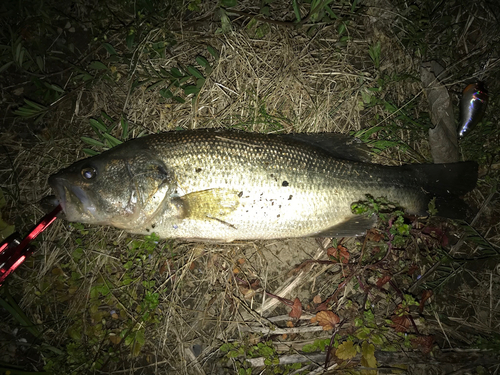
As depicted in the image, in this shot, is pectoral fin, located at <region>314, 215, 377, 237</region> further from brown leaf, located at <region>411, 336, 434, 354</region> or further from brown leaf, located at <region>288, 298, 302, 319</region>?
brown leaf, located at <region>411, 336, 434, 354</region>

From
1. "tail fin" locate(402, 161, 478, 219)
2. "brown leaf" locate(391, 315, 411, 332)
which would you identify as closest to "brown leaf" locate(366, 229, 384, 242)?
"tail fin" locate(402, 161, 478, 219)

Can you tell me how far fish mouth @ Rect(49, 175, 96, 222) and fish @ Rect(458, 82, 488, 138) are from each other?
13.8ft

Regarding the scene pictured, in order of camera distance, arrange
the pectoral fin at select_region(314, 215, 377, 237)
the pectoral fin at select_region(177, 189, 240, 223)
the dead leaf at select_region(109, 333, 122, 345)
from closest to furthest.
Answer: the pectoral fin at select_region(177, 189, 240, 223)
the pectoral fin at select_region(314, 215, 377, 237)
the dead leaf at select_region(109, 333, 122, 345)

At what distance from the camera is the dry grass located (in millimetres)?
3283

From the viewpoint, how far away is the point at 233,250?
339 cm

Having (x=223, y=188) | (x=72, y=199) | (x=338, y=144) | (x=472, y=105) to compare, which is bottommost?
(x=72, y=199)

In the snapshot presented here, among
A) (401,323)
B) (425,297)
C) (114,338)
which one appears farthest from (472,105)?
(114,338)

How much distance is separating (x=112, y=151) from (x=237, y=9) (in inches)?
92.3

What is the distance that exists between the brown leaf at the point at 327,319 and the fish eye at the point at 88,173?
2777mm

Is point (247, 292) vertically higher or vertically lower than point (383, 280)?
lower

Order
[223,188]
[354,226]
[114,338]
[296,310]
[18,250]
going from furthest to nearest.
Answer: [114,338], [296,310], [18,250], [354,226], [223,188]

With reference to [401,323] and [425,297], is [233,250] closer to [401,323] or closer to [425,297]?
[401,323]

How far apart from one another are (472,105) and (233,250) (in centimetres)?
324

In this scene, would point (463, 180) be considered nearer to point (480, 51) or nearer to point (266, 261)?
point (480, 51)
